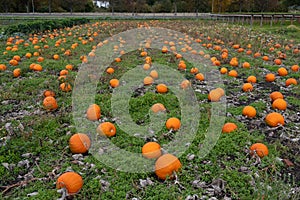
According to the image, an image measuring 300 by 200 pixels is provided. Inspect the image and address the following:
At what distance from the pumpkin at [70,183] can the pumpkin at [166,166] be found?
1.05 m

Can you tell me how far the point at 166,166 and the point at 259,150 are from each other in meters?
1.51

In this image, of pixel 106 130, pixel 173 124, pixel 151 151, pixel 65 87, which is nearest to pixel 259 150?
pixel 173 124

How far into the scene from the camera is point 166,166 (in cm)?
379

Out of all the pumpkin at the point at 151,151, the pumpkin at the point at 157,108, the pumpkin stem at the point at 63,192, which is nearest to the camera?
the pumpkin stem at the point at 63,192

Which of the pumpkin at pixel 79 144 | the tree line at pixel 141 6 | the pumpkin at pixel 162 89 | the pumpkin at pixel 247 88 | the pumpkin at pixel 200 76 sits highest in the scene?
the tree line at pixel 141 6

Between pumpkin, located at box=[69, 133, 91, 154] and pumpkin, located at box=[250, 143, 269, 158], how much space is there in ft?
8.52

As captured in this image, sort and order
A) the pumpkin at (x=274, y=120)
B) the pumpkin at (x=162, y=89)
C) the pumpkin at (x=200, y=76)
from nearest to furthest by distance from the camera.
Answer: the pumpkin at (x=274, y=120), the pumpkin at (x=162, y=89), the pumpkin at (x=200, y=76)

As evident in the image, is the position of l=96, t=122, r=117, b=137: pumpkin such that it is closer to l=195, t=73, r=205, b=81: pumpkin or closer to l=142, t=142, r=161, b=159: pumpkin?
l=142, t=142, r=161, b=159: pumpkin

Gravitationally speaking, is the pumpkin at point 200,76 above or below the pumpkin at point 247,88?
above

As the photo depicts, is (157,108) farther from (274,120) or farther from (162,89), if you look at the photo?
(274,120)

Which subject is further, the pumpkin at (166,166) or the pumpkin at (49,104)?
the pumpkin at (49,104)

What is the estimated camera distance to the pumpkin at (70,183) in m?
3.43

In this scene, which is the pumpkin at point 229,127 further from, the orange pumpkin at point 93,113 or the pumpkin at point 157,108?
the orange pumpkin at point 93,113

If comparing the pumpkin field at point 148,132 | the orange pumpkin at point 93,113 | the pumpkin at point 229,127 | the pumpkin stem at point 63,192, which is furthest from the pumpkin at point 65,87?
the pumpkin at point 229,127
